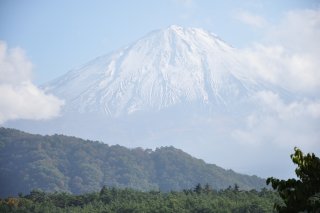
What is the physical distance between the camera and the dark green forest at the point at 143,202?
55513 millimetres

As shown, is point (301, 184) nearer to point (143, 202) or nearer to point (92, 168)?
point (143, 202)

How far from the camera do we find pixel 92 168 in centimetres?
12962

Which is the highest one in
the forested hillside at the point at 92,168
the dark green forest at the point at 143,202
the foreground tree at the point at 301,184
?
the forested hillside at the point at 92,168

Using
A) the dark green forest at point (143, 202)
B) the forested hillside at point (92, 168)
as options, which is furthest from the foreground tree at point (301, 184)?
Answer: the forested hillside at point (92, 168)

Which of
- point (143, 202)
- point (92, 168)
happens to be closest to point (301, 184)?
point (143, 202)

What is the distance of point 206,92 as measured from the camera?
182 metres

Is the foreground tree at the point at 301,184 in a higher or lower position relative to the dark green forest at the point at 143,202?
lower

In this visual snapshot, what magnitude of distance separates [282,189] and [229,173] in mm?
118419

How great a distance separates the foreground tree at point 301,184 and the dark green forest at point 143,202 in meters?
37.8

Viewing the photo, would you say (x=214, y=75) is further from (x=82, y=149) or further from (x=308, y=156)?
(x=308, y=156)

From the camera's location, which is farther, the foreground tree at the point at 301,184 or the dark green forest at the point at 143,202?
the dark green forest at the point at 143,202

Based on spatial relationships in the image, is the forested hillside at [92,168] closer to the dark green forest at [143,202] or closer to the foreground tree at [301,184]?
the dark green forest at [143,202]

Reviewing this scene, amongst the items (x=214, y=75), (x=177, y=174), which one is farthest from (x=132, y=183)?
(x=214, y=75)

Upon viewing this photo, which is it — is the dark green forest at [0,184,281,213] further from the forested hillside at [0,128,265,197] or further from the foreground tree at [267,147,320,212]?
the forested hillside at [0,128,265,197]
